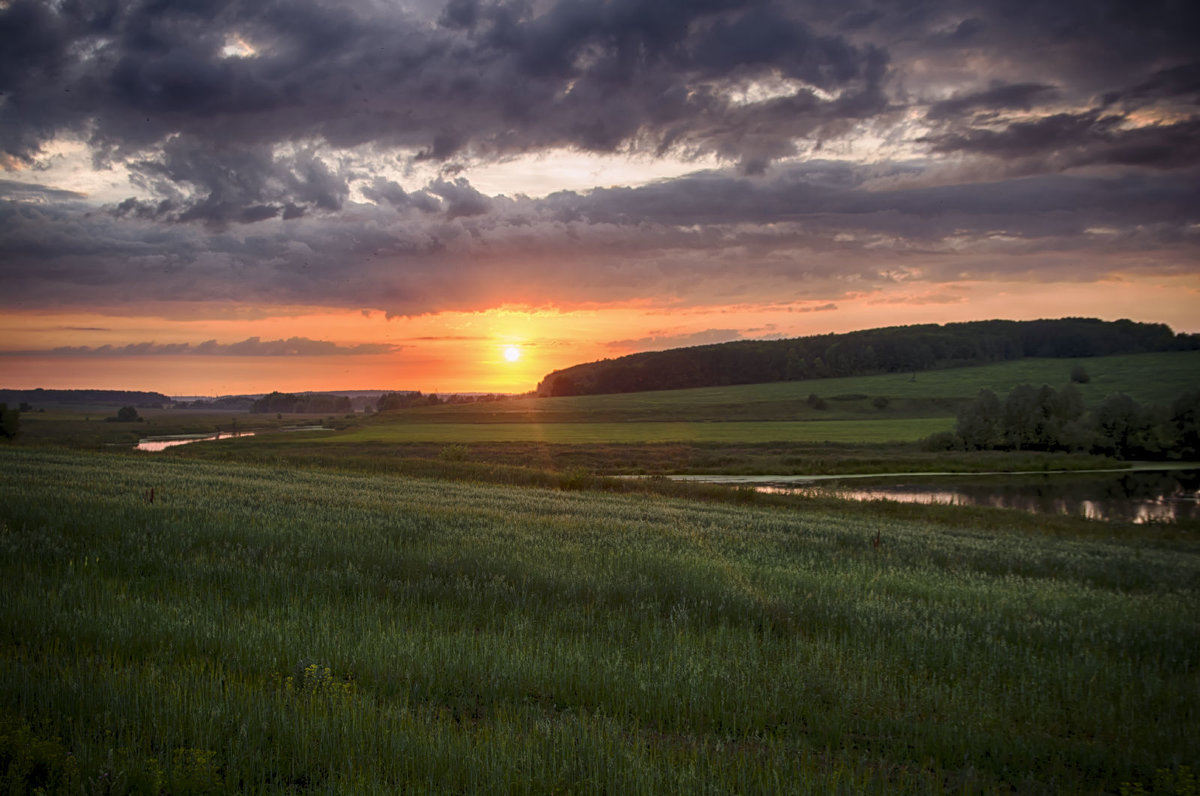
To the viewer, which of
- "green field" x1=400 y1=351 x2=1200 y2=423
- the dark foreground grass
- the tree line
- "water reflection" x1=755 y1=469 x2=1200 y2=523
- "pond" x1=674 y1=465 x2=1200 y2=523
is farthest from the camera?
"green field" x1=400 y1=351 x2=1200 y2=423

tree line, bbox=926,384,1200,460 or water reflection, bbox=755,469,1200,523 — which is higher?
tree line, bbox=926,384,1200,460

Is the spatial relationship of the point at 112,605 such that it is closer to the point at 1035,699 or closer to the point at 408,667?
the point at 408,667

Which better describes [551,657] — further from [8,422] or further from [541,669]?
[8,422]

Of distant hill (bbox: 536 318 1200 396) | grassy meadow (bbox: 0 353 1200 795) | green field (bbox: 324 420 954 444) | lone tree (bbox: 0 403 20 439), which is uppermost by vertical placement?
distant hill (bbox: 536 318 1200 396)

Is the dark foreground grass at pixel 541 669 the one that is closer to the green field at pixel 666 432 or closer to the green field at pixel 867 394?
the green field at pixel 666 432

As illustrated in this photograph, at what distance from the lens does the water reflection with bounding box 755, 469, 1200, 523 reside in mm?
39094

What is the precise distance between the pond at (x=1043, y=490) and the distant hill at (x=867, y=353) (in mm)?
104809

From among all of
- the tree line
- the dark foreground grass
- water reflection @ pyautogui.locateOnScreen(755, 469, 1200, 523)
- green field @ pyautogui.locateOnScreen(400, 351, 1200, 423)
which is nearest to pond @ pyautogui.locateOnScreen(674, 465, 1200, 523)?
water reflection @ pyautogui.locateOnScreen(755, 469, 1200, 523)

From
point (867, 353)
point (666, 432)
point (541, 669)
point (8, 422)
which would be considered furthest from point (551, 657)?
point (867, 353)

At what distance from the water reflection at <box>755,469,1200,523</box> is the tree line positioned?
10.7 m

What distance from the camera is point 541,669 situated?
614cm

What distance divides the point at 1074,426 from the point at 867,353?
310 ft

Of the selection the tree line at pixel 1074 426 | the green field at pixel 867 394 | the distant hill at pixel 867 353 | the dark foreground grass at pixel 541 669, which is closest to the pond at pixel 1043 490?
the tree line at pixel 1074 426

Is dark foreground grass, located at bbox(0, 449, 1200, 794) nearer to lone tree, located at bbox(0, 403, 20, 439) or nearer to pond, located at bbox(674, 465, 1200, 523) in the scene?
pond, located at bbox(674, 465, 1200, 523)
